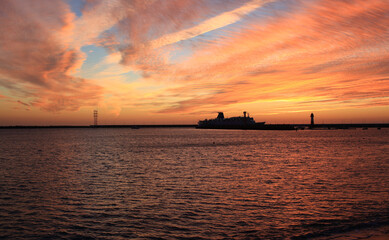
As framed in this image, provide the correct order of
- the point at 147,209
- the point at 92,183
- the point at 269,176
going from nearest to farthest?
the point at 147,209, the point at 92,183, the point at 269,176

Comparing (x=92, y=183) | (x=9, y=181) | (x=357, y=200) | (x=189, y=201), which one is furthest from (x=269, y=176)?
(x=9, y=181)

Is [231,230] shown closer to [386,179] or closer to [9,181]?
[386,179]

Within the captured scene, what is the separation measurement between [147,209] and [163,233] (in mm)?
3910

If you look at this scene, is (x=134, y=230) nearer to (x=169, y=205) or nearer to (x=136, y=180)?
(x=169, y=205)

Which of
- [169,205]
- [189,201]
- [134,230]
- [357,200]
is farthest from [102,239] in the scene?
[357,200]

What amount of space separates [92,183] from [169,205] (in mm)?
10121

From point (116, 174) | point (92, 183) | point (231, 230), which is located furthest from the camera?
point (116, 174)

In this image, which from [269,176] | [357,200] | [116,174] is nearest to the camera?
[357,200]

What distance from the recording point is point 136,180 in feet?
83.8

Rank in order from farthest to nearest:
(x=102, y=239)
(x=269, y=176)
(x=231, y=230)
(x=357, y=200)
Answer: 1. (x=269, y=176)
2. (x=357, y=200)
3. (x=231, y=230)
4. (x=102, y=239)

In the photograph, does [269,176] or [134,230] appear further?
[269,176]

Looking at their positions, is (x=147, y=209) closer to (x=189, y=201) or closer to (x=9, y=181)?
(x=189, y=201)

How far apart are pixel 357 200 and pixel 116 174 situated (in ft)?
69.2

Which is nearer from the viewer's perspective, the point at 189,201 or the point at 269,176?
the point at 189,201
